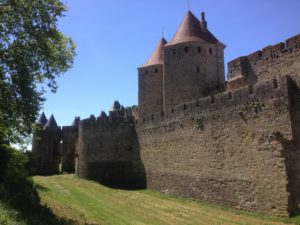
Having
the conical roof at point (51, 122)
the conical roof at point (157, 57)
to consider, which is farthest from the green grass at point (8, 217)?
the conical roof at point (51, 122)

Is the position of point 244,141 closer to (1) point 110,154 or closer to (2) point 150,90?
(2) point 150,90

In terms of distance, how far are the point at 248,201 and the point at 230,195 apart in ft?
3.99

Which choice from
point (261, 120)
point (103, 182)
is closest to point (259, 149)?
point (261, 120)

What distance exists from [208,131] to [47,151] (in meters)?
27.3

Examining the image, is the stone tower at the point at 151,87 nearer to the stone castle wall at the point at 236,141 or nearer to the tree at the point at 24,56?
the stone castle wall at the point at 236,141

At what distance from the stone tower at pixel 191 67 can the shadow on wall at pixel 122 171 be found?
4591mm

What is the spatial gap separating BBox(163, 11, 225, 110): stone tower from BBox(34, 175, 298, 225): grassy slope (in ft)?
22.3

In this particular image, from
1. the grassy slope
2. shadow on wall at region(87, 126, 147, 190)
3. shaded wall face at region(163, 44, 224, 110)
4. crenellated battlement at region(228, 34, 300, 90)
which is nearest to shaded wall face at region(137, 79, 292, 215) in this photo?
the grassy slope

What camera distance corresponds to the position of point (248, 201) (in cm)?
1520

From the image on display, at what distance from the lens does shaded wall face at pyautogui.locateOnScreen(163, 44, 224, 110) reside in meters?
24.4

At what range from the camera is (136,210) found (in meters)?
17.1

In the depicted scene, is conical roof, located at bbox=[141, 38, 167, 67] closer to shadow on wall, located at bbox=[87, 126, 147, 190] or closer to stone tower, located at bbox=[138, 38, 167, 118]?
stone tower, located at bbox=[138, 38, 167, 118]

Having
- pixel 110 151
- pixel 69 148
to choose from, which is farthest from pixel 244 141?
pixel 69 148

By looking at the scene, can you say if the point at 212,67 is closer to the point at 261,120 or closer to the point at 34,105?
the point at 261,120
